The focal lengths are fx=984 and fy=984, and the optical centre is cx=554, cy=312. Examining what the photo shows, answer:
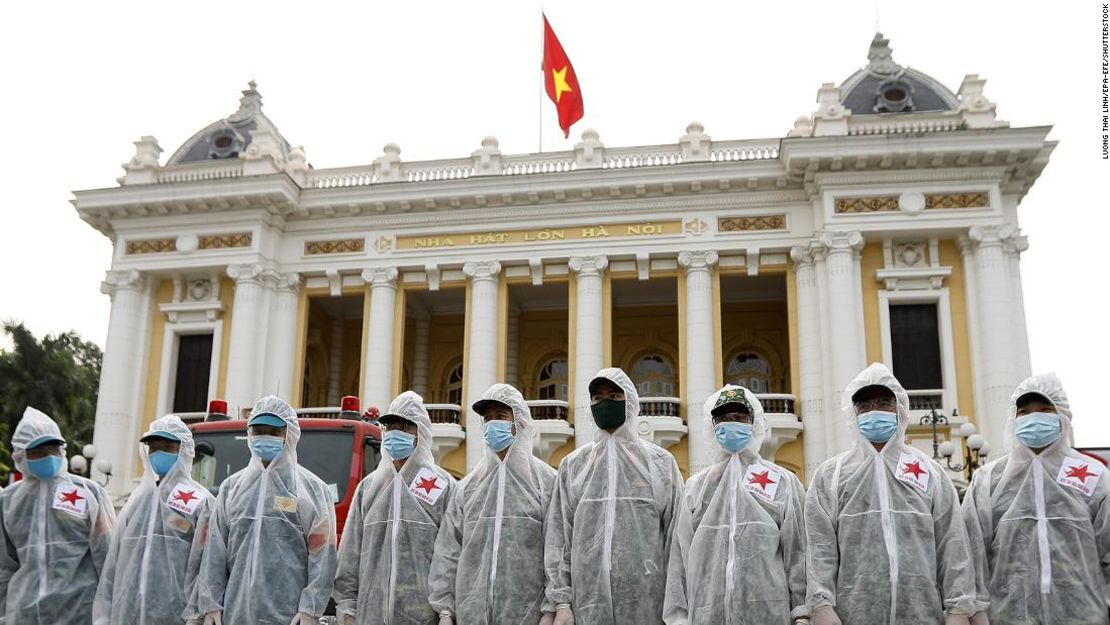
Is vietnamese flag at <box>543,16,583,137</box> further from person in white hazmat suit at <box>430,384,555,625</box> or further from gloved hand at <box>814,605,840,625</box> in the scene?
gloved hand at <box>814,605,840,625</box>

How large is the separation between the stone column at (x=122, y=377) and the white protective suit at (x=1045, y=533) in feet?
65.8

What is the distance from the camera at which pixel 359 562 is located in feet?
20.4

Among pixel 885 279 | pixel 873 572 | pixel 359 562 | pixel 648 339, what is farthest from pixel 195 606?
pixel 648 339

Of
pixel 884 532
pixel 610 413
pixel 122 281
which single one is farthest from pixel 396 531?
pixel 122 281

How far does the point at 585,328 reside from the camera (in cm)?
2148

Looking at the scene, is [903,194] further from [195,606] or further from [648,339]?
[195,606]

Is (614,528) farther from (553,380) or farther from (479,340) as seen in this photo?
(553,380)

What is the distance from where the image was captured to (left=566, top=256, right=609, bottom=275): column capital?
21766mm

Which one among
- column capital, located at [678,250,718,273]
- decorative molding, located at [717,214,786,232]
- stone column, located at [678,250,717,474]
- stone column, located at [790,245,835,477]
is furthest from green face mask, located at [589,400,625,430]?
decorative molding, located at [717,214,786,232]

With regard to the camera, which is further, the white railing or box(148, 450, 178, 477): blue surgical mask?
the white railing

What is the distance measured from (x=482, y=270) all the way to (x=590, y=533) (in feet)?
54.8

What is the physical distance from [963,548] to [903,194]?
→ 1656cm

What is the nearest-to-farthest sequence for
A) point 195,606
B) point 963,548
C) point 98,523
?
point 963,548
point 195,606
point 98,523

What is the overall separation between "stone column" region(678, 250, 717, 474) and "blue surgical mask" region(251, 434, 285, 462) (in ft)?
47.7
